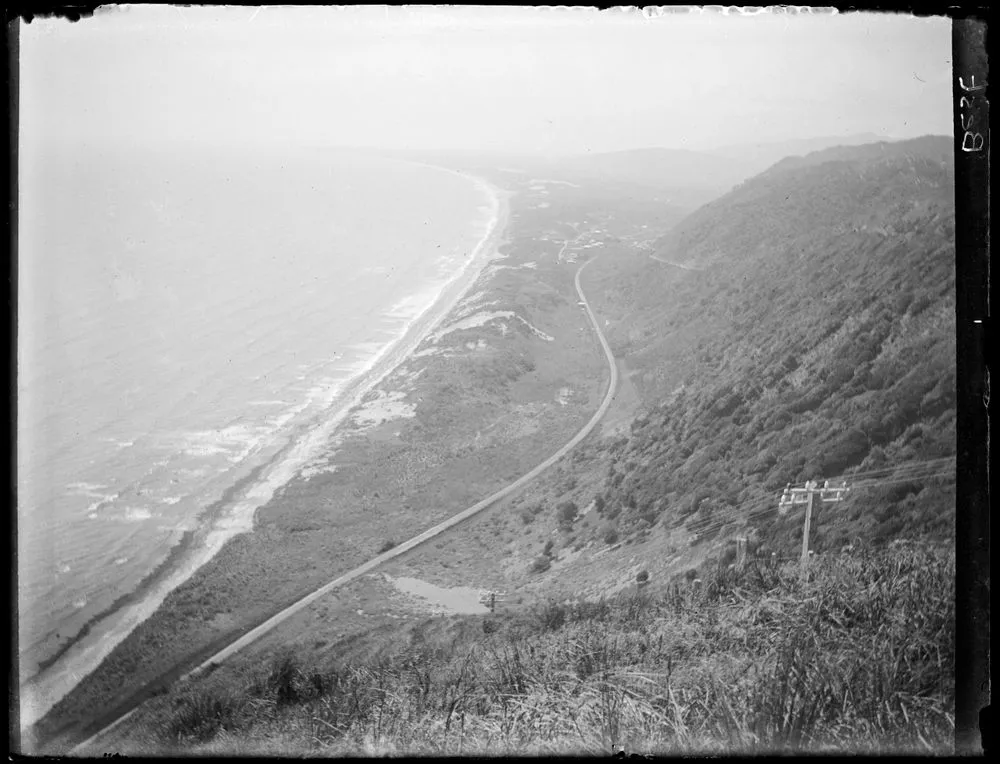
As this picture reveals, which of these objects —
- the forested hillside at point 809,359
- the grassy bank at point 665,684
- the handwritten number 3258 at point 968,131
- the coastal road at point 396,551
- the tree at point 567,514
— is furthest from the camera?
the tree at point 567,514

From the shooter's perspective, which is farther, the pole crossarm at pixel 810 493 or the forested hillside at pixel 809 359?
the pole crossarm at pixel 810 493

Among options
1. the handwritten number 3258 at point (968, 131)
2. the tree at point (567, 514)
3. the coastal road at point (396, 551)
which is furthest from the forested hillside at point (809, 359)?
the coastal road at point (396, 551)

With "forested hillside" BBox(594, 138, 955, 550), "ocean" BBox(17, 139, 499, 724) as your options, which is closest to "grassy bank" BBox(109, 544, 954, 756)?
"forested hillside" BBox(594, 138, 955, 550)

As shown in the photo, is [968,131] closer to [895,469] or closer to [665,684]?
[895,469]

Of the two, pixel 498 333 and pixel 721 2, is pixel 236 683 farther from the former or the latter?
pixel 498 333

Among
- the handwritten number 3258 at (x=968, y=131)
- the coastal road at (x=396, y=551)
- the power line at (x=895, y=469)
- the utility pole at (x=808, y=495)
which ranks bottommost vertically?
the coastal road at (x=396, y=551)

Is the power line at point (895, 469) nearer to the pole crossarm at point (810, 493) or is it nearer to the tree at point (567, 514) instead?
the pole crossarm at point (810, 493)

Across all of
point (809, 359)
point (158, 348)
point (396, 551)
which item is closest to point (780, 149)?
point (809, 359)

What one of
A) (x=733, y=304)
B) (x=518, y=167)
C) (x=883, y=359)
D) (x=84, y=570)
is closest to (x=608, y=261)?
(x=518, y=167)
